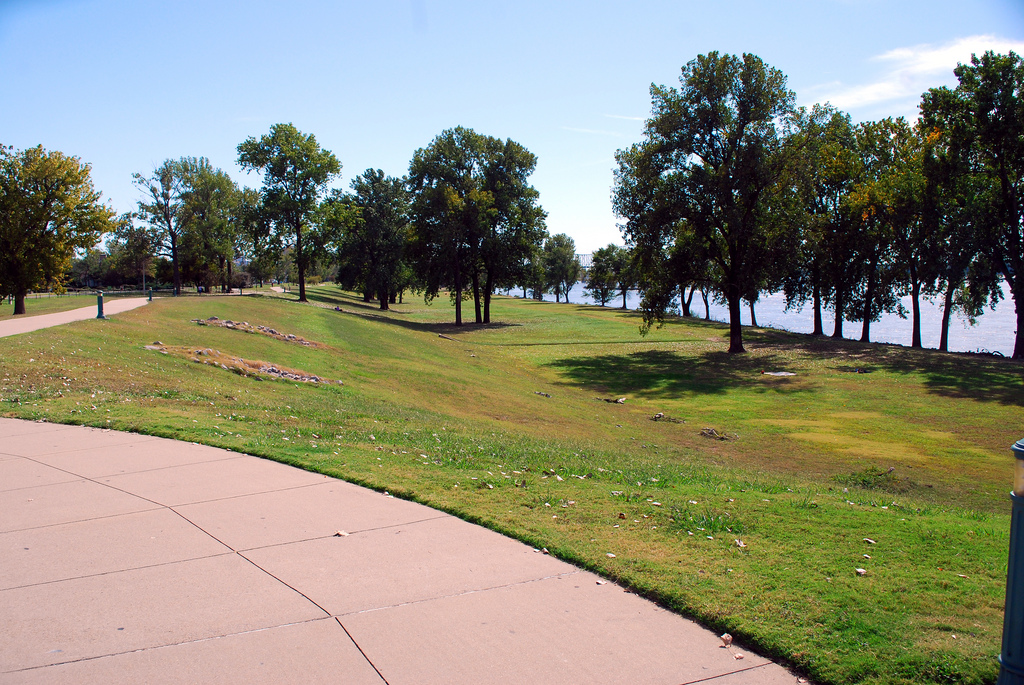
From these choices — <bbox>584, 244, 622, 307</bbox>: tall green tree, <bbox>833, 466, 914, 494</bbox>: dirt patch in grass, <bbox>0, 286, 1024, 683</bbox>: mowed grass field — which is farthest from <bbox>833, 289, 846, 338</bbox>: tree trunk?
<bbox>584, 244, 622, 307</bbox>: tall green tree

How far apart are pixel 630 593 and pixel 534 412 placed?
15387mm

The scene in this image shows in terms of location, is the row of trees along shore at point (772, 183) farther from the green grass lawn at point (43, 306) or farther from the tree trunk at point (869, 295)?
the green grass lawn at point (43, 306)

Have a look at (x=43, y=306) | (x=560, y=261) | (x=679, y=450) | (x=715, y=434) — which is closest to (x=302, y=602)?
(x=679, y=450)

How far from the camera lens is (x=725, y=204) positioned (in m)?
35.2

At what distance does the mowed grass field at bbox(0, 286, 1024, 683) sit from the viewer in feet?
15.3

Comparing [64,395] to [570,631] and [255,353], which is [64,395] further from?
[570,631]

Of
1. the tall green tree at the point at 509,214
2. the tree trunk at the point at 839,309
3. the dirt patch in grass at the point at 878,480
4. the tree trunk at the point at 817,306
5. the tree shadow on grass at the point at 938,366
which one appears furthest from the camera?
the tall green tree at the point at 509,214

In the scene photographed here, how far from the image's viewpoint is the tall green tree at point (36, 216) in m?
31.2

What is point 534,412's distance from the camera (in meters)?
20.2

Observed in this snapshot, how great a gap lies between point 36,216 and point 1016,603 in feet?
125

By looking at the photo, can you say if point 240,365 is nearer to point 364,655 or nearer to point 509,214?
point 364,655

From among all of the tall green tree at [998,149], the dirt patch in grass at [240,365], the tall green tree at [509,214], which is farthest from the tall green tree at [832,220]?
the dirt patch in grass at [240,365]

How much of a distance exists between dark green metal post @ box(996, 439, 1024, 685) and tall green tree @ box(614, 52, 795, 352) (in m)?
33.2

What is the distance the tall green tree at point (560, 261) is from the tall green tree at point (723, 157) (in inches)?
3532
